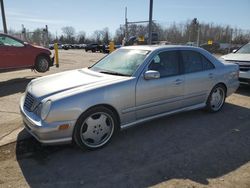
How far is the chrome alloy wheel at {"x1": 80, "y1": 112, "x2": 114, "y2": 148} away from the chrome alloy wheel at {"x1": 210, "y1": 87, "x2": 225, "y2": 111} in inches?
111

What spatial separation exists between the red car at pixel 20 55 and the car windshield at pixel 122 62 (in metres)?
5.40

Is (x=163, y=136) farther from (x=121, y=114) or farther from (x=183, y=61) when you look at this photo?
(x=183, y=61)

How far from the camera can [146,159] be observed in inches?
148

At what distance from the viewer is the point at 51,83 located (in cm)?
427

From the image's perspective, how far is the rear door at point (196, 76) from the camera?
515 centimetres

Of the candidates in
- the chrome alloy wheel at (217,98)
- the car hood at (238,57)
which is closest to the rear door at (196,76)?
the chrome alloy wheel at (217,98)

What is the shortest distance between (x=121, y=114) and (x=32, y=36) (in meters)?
25.9

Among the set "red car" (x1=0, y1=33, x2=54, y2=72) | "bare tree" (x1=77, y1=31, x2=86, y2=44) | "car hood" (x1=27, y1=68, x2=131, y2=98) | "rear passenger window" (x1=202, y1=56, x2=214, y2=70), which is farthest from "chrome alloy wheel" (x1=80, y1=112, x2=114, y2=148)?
"bare tree" (x1=77, y1=31, x2=86, y2=44)

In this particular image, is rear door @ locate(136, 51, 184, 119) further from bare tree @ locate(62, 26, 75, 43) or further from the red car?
bare tree @ locate(62, 26, 75, 43)

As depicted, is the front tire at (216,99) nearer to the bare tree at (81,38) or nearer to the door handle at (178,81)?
the door handle at (178,81)

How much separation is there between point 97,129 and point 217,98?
3259mm

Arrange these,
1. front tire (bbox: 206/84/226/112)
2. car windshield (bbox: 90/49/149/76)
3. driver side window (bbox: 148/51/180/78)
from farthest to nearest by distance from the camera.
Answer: front tire (bbox: 206/84/226/112)
driver side window (bbox: 148/51/180/78)
car windshield (bbox: 90/49/149/76)

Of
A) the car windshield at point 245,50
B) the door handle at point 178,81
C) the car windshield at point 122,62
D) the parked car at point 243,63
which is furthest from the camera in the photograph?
the car windshield at point 245,50

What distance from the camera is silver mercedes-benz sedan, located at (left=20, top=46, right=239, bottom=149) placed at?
3.63 m
